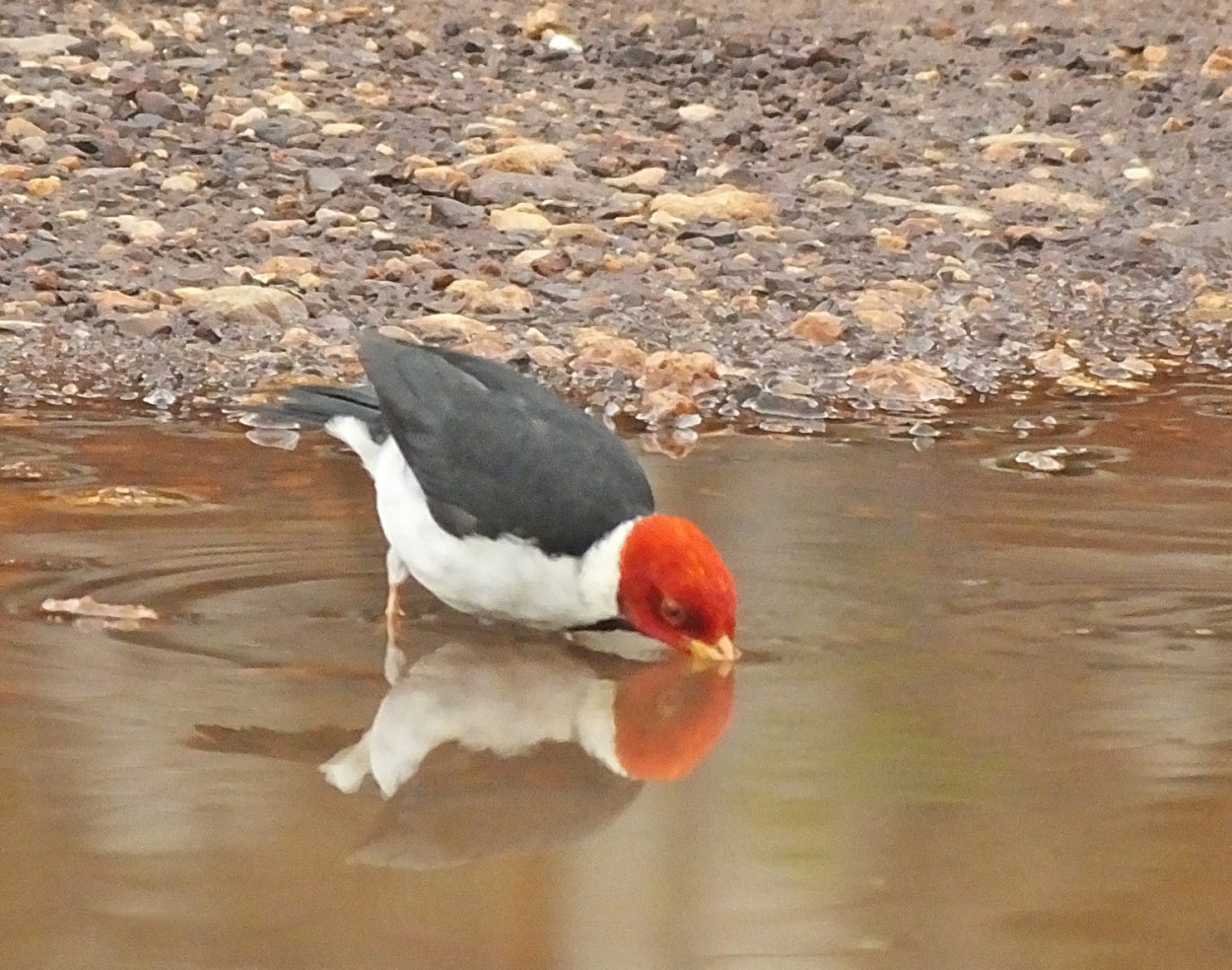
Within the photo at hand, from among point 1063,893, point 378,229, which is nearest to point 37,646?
point 1063,893

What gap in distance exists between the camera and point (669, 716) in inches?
151

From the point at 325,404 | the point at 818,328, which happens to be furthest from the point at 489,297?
the point at 325,404

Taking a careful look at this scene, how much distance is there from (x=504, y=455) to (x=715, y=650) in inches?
23.4

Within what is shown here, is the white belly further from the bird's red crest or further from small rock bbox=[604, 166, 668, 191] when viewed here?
small rock bbox=[604, 166, 668, 191]

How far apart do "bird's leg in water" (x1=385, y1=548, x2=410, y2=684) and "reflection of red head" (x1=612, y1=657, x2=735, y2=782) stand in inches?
15.0

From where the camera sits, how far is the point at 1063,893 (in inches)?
117

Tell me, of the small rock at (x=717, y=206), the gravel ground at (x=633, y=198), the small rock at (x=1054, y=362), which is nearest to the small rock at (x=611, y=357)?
the gravel ground at (x=633, y=198)

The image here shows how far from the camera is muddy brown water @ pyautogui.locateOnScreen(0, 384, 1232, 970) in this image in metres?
2.86

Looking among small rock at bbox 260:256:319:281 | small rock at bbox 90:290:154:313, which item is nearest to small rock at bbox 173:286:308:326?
small rock at bbox 90:290:154:313

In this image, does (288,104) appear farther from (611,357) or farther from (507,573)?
(507,573)

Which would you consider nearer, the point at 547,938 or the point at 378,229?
the point at 547,938

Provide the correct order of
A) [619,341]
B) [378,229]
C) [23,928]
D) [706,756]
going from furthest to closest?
[378,229]
[619,341]
[706,756]
[23,928]

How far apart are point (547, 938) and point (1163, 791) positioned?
3.33 ft

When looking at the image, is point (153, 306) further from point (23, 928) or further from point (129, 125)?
point (23, 928)
